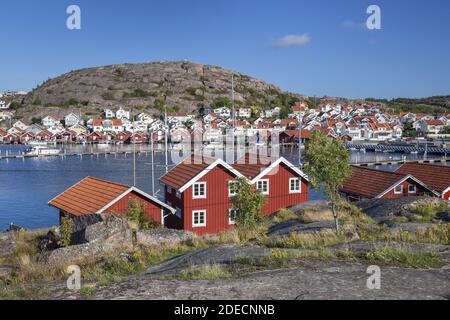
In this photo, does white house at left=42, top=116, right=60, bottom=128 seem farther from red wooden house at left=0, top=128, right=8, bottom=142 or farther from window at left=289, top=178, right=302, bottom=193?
window at left=289, top=178, right=302, bottom=193

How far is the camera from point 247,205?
764 inches

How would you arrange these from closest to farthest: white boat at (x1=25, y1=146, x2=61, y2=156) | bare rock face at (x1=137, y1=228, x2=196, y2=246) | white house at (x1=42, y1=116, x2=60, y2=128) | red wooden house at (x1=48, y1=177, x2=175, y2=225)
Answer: bare rock face at (x1=137, y1=228, x2=196, y2=246), red wooden house at (x1=48, y1=177, x2=175, y2=225), white boat at (x1=25, y1=146, x2=61, y2=156), white house at (x1=42, y1=116, x2=60, y2=128)

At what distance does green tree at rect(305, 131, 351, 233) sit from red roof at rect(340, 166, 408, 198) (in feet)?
45.3

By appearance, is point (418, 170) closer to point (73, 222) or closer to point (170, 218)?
point (170, 218)

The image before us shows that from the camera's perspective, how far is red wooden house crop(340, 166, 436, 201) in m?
28.8

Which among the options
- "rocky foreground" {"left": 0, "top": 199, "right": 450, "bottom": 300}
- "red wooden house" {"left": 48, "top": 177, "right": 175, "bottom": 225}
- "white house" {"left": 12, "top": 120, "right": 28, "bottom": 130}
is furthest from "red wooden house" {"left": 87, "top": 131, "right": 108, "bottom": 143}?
"rocky foreground" {"left": 0, "top": 199, "right": 450, "bottom": 300}

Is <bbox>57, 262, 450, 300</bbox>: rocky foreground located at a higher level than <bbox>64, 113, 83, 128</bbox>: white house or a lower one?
lower

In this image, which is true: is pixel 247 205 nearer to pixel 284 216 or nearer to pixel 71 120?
pixel 284 216

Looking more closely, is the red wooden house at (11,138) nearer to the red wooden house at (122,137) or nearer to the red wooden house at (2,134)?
the red wooden house at (2,134)

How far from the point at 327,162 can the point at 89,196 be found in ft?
41.2

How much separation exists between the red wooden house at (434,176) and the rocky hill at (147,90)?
121046mm

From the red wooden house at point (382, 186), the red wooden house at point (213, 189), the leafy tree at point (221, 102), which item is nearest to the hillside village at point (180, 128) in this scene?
the leafy tree at point (221, 102)
